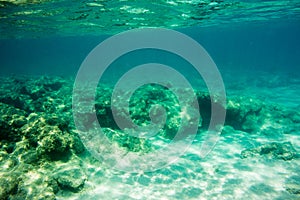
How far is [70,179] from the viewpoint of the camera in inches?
284

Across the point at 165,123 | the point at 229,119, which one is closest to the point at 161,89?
the point at 165,123

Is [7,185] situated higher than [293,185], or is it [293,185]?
[7,185]

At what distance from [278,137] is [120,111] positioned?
8.96 metres

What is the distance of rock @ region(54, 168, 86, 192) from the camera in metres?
7.12

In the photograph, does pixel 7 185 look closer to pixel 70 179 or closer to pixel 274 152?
pixel 70 179

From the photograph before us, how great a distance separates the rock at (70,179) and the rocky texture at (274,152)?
713cm

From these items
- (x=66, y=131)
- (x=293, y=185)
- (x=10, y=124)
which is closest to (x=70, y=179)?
(x=66, y=131)

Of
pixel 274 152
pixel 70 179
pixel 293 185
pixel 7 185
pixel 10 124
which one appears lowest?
pixel 274 152

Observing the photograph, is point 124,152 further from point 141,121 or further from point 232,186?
point 232,186

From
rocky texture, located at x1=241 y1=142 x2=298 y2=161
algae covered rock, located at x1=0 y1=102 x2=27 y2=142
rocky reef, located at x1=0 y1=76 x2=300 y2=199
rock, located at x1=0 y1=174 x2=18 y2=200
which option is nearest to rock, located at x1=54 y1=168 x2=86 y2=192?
rocky reef, located at x1=0 y1=76 x2=300 y2=199

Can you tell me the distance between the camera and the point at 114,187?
7.63 m

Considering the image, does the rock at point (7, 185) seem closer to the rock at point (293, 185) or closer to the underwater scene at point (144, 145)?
the underwater scene at point (144, 145)

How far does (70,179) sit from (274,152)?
349 inches

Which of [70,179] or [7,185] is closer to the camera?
[7,185]
